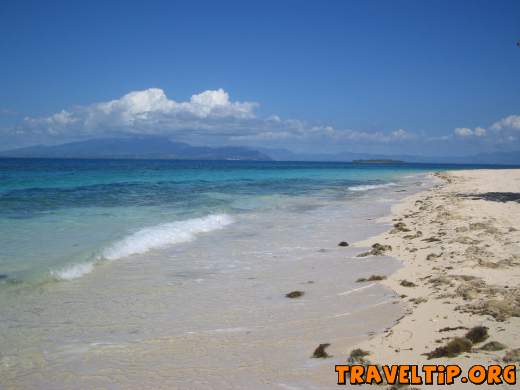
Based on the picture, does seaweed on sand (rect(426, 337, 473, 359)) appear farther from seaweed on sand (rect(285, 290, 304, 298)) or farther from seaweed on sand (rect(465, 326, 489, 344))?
seaweed on sand (rect(285, 290, 304, 298))

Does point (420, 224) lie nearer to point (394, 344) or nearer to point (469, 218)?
point (469, 218)

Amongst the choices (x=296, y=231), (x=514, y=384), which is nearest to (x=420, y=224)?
(x=296, y=231)

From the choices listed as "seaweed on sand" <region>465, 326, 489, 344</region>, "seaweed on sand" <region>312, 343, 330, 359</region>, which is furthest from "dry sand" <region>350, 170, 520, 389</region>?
"seaweed on sand" <region>312, 343, 330, 359</region>

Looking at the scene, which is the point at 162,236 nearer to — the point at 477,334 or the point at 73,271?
the point at 73,271

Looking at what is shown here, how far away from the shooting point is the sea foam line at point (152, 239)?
8812 mm

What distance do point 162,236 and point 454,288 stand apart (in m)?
8.87

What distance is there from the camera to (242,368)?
4.56m

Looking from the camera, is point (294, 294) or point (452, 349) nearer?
point (452, 349)

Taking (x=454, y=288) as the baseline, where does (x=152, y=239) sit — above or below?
below

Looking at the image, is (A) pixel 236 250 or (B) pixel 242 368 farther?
Answer: (A) pixel 236 250

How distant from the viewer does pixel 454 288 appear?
6.56 m

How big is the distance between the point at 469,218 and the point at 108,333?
12.6 m

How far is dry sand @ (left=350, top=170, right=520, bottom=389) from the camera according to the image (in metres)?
4.50

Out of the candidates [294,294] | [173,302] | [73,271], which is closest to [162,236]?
[73,271]
